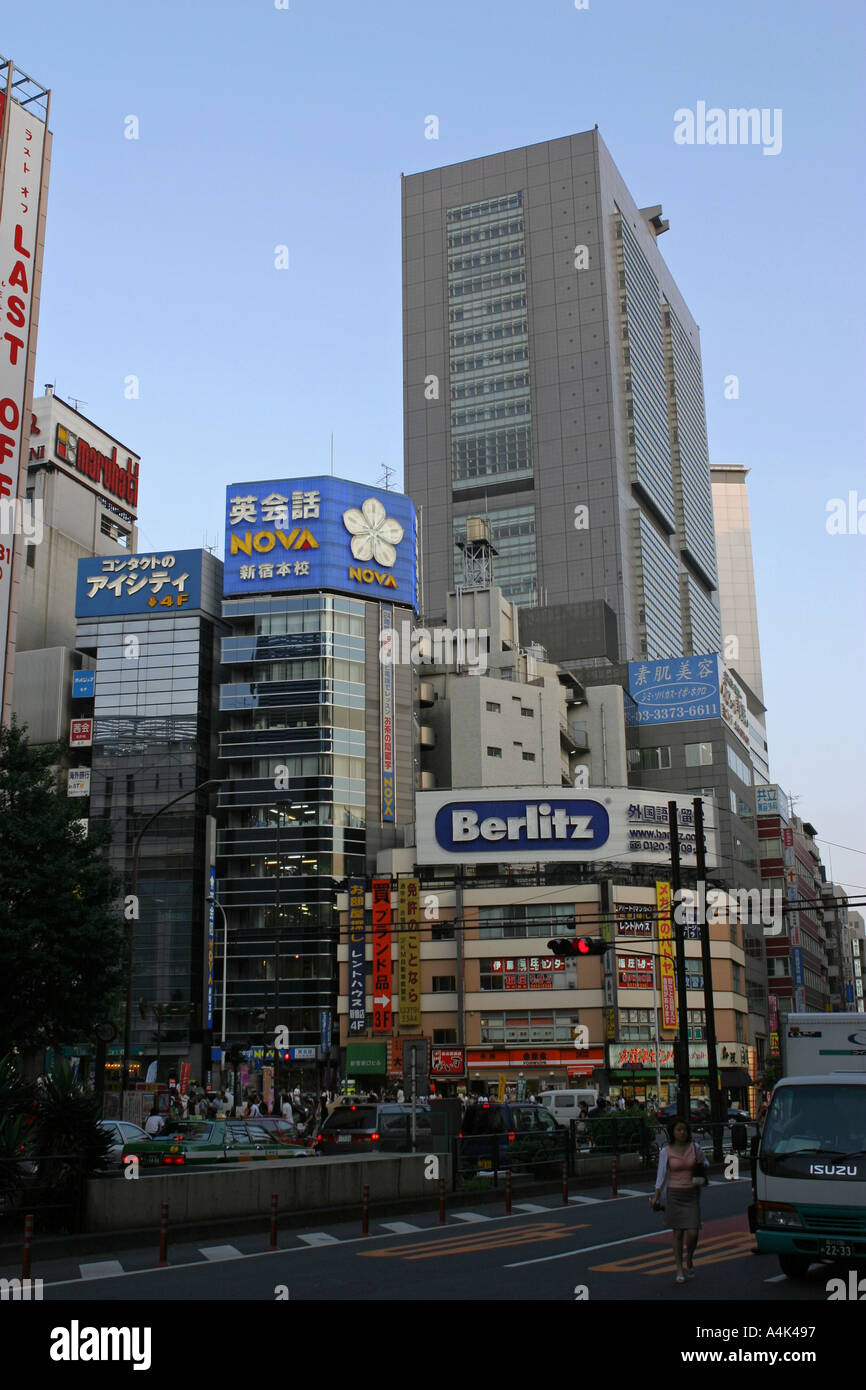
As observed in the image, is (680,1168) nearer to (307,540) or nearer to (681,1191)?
(681,1191)

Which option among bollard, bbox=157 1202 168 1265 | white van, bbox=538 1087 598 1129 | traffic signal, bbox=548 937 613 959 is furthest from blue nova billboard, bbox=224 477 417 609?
bollard, bbox=157 1202 168 1265

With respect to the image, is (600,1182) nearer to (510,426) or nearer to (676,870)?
(676,870)

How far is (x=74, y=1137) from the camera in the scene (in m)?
18.4

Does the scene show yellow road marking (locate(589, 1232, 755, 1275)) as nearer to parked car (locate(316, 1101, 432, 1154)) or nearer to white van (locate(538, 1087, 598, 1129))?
parked car (locate(316, 1101, 432, 1154))

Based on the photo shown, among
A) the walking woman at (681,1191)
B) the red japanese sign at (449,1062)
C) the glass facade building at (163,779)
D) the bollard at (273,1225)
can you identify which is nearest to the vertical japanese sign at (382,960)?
the red japanese sign at (449,1062)

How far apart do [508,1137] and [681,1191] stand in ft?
45.6

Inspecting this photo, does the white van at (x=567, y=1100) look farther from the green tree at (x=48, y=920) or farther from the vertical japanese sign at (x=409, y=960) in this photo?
the vertical japanese sign at (x=409, y=960)

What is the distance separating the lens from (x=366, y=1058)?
81688 mm

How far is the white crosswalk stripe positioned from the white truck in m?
7.50

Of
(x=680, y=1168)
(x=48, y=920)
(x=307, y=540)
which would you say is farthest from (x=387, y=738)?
(x=680, y=1168)

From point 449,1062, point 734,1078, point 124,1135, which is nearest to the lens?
point 124,1135

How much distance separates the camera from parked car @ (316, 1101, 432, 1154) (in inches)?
1054

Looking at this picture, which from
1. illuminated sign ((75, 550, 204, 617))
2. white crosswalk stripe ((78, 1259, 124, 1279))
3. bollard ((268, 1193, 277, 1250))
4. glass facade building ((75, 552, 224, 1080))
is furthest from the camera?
illuminated sign ((75, 550, 204, 617))
